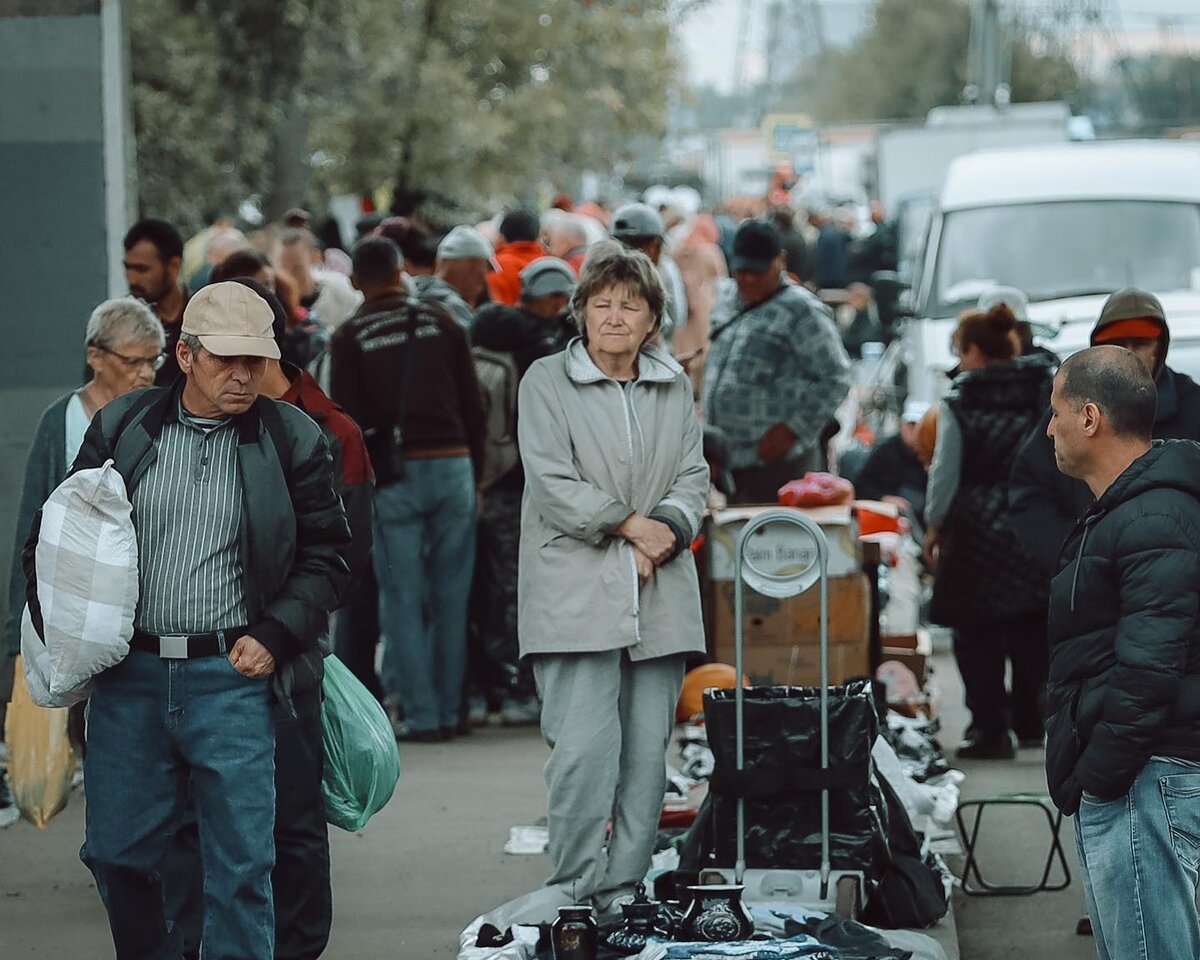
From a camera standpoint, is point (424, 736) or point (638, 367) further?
point (424, 736)

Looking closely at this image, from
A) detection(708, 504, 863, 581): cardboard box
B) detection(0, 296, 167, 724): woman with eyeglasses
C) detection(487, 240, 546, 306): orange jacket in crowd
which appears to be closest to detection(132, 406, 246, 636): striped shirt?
detection(0, 296, 167, 724): woman with eyeglasses

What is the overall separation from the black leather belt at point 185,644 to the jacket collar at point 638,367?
156 centimetres

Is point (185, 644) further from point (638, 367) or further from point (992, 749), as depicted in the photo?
point (992, 749)

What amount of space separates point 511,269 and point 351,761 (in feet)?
21.0

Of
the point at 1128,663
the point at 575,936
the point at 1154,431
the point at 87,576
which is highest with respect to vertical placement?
the point at 1154,431

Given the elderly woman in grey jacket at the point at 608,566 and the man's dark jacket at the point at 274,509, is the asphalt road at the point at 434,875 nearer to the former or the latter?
the elderly woman in grey jacket at the point at 608,566

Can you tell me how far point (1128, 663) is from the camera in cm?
477

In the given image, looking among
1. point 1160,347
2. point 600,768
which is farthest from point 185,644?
point 1160,347

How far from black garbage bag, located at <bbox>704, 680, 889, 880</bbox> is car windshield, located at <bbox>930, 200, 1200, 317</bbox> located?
8.15m

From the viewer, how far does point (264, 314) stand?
211 inches

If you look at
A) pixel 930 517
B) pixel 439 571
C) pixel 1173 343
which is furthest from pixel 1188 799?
pixel 1173 343

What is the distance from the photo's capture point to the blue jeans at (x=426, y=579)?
382 inches

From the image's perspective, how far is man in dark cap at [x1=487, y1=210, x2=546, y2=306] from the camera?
11.9 metres

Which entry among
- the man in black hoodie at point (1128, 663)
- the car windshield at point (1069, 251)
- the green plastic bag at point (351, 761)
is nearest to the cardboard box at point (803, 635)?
the green plastic bag at point (351, 761)
